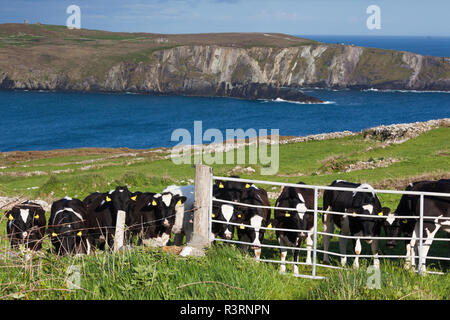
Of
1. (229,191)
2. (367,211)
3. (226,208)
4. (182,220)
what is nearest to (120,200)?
(182,220)

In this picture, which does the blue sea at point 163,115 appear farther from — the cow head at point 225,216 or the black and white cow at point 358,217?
the black and white cow at point 358,217

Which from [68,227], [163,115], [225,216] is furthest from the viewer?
[163,115]

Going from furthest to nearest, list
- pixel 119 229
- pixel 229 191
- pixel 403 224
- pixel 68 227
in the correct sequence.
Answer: pixel 229 191 → pixel 68 227 → pixel 119 229 → pixel 403 224

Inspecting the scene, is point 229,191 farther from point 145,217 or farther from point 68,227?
point 68,227

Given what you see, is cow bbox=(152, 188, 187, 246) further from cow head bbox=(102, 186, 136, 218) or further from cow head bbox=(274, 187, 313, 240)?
cow head bbox=(274, 187, 313, 240)

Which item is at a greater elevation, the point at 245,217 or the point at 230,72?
the point at 230,72

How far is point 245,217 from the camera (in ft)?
42.6

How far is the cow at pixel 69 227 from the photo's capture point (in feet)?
44.0

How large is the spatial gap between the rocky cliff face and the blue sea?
12023 mm

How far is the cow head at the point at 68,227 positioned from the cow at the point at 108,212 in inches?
16.2

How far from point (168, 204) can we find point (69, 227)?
2.75m

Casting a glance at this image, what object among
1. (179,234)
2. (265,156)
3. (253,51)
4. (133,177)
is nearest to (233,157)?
(265,156)

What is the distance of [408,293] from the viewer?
27.0 ft
